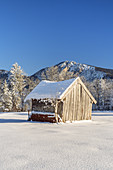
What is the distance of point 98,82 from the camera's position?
4875 centimetres

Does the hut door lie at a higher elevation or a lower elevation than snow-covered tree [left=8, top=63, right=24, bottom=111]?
lower

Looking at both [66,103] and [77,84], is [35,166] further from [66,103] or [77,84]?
[77,84]

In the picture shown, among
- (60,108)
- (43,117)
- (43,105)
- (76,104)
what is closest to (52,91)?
(43,105)

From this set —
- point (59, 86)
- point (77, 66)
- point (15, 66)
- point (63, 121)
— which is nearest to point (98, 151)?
point (63, 121)

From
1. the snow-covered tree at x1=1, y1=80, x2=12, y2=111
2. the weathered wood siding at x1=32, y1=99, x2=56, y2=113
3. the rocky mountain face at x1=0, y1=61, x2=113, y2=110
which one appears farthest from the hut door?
the snow-covered tree at x1=1, y1=80, x2=12, y2=111

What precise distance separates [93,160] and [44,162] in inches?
55.2

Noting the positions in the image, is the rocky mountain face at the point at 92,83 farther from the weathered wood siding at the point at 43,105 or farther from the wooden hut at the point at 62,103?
the weathered wood siding at the point at 43,105

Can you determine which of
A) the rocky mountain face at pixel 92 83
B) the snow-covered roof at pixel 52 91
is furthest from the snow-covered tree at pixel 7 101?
the snow-covered roof at pixel 52 91

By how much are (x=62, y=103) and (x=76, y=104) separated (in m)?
2.08

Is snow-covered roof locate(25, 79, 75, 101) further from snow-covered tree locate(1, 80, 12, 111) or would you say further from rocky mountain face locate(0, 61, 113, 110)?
snow-covered tree locate(1, 80, 12, 111)

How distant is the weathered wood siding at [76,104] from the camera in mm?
15038

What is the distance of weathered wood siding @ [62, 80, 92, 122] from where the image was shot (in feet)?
49.3

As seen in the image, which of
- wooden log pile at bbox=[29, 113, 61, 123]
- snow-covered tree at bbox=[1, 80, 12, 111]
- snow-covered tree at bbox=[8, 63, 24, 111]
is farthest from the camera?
snow-covered tree at bbox=[1, 80, 12, 111]

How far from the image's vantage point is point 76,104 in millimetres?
15906
